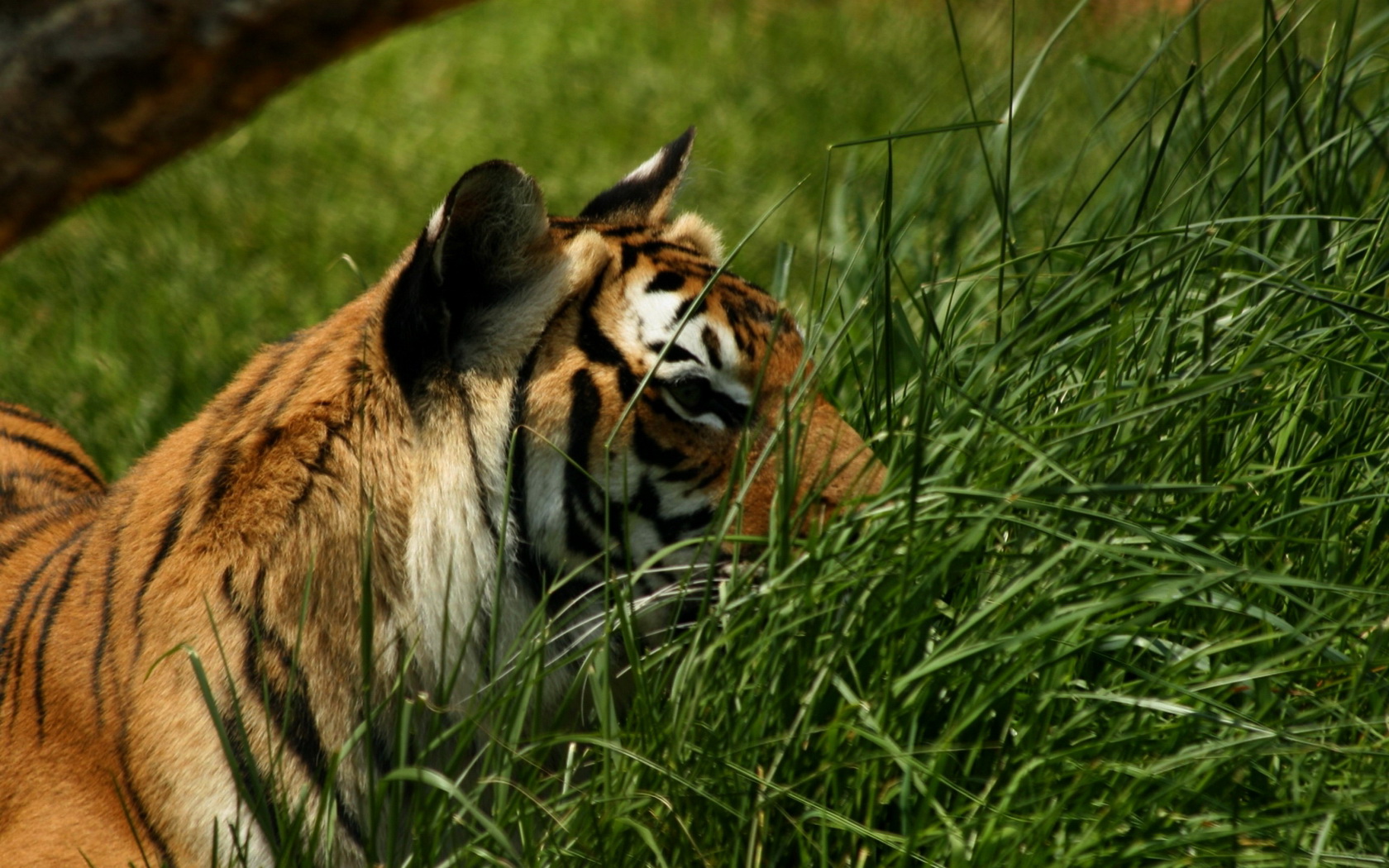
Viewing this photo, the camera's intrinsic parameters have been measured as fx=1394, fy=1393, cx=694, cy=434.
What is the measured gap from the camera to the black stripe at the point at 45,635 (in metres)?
2.20

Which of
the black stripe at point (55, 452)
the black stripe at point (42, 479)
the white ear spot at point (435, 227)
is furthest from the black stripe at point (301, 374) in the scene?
the black stripe at point (55, 452)

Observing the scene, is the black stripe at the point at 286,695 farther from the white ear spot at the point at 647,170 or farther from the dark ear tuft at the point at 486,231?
the white ear spot at the point at 647,170

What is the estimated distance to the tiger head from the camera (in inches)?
82.0

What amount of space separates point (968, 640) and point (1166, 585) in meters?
0.27

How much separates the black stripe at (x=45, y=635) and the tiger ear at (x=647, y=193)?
108 centimetres

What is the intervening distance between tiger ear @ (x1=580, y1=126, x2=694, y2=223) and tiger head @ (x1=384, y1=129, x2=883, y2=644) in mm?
349

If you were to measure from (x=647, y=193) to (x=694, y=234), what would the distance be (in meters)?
0.15

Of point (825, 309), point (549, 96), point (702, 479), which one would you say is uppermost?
point (549, 96)

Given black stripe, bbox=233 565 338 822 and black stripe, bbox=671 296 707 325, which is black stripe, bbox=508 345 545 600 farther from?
black stripe, bbox=233 565 338 822

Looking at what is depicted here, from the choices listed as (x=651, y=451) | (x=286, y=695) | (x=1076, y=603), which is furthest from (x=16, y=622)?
(x=1076, y=603)

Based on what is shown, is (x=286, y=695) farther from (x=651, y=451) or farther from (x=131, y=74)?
(x=131, y=74)

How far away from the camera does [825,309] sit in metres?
2.14

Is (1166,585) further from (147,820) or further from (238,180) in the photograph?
(238,180)

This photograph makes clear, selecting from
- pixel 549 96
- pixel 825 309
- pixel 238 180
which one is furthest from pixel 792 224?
pixel 825 309
